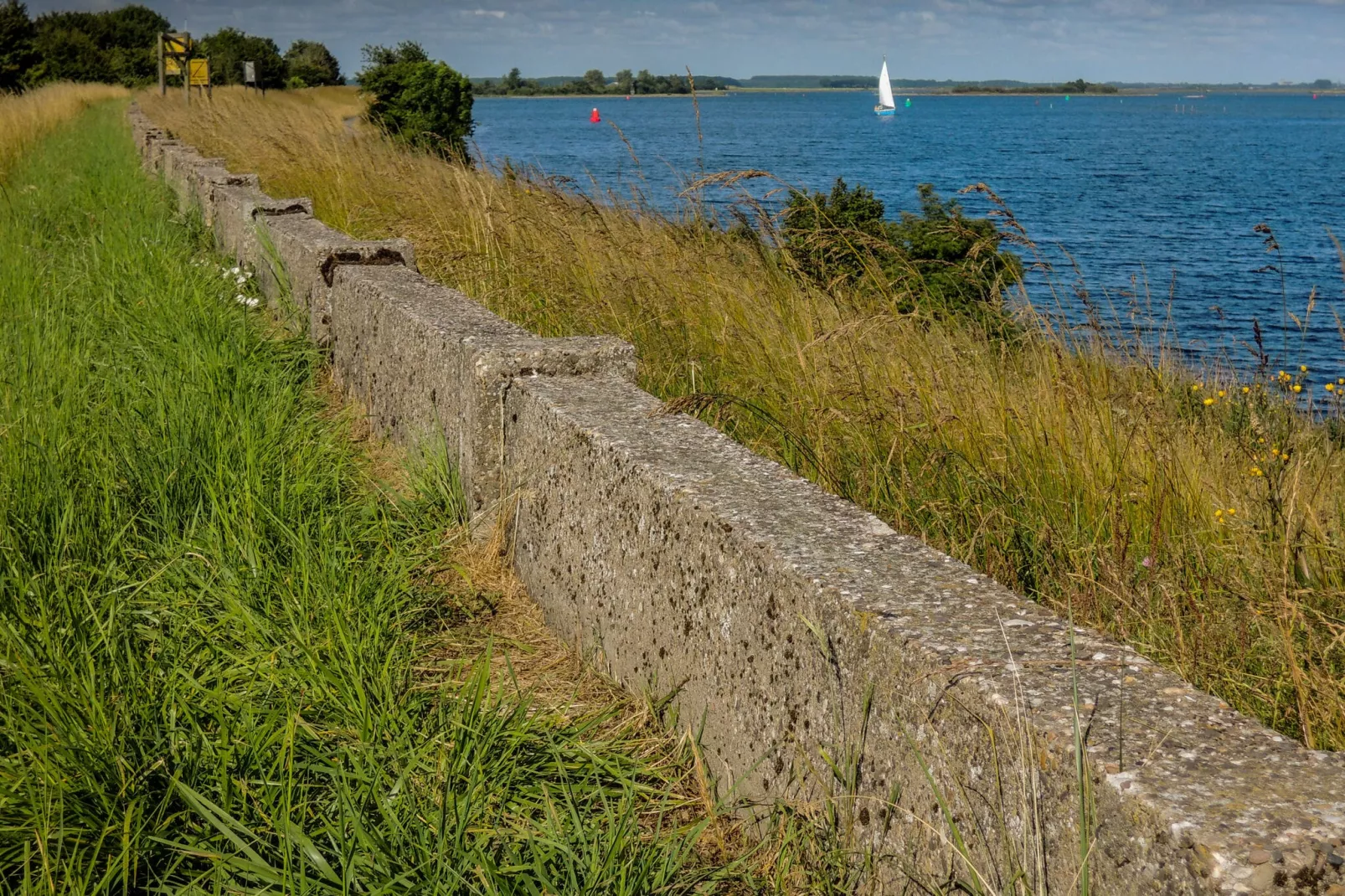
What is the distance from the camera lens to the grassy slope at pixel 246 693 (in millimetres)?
1855

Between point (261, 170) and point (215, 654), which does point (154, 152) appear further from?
point (215, 654)

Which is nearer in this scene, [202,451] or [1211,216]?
[202,451]

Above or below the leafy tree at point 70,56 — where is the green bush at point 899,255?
below

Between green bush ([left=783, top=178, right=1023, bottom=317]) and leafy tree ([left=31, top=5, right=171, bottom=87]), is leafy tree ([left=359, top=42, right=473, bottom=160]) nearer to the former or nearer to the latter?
leafy tree ([left=31, top=5, right=171, bottom=87])

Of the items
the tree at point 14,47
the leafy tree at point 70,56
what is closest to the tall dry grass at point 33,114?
the tree at point 14,47

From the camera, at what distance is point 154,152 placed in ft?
48.3

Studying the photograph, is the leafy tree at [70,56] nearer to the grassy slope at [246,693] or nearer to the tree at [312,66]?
the tree at [312,66]

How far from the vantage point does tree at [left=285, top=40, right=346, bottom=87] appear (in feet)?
242

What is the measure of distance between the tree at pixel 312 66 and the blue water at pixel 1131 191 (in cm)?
1314

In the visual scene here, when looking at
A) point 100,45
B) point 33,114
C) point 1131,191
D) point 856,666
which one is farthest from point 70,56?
point 856,666

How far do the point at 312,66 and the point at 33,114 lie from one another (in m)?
60.9

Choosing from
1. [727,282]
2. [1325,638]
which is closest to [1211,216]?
[727,282]

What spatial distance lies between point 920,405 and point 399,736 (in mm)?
1938

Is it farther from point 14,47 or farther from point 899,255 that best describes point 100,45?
point 899,255
